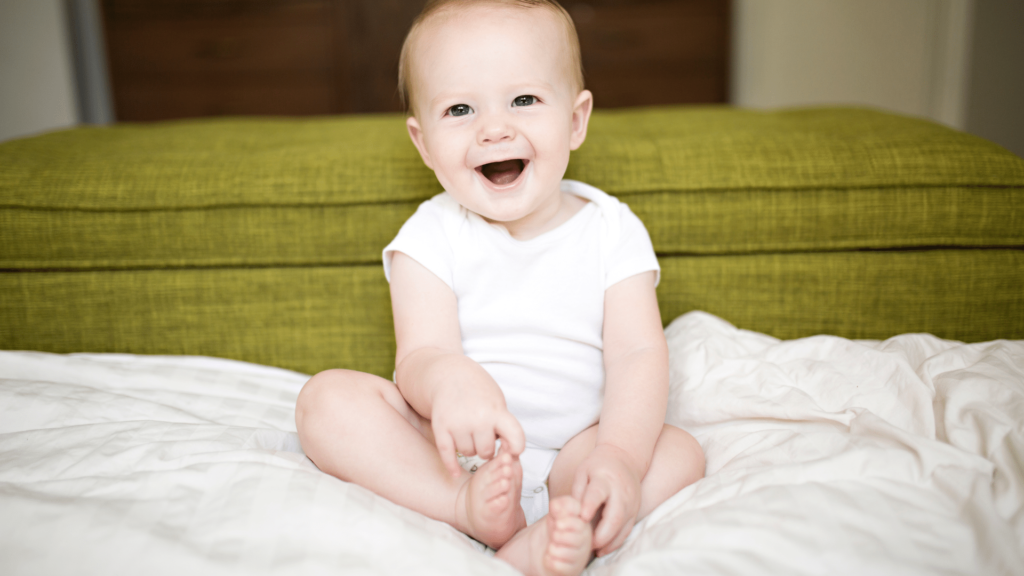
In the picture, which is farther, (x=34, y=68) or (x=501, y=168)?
(x=34, y=68)

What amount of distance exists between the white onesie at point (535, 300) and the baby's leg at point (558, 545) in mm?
187

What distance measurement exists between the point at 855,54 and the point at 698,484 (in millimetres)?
2498

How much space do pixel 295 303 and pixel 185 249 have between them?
174mm

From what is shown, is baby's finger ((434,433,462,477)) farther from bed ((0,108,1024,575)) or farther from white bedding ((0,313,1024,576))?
bed ((0,108,1024,575))

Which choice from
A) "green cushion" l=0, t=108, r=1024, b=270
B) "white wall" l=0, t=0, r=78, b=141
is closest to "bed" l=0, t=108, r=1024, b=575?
"green cushion" l=0, t=108, r=1024, b=270

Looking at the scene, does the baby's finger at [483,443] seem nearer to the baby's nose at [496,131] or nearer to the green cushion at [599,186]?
the baby's nose at [496,131]

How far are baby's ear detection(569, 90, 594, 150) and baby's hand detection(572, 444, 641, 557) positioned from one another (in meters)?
0.36

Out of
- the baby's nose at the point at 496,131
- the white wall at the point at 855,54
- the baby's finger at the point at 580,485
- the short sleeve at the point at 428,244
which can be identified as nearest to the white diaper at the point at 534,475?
the baby's finger at the point at 580,485

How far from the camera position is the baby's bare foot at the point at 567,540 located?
0.50 metres

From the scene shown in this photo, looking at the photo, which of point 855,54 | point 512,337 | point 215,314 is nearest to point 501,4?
point 512,337

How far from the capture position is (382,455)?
610 mm

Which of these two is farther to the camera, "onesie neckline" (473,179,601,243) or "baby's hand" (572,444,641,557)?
"onesie neckline" (473,179,601,243)

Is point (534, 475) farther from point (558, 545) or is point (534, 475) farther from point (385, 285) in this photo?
point (385, 285)

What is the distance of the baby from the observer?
557mm
